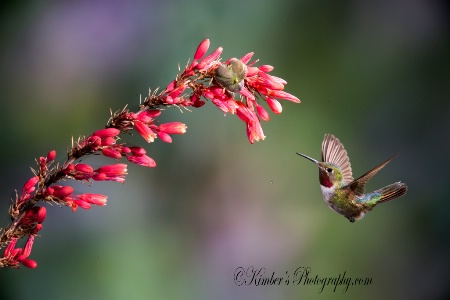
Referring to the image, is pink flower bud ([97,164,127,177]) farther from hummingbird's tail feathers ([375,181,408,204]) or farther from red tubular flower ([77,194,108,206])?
hummingbird's tail feathers ([375,181,408,204])

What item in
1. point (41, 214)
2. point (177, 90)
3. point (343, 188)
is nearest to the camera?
point (41, 214)

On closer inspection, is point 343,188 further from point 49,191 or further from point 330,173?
point 49,191

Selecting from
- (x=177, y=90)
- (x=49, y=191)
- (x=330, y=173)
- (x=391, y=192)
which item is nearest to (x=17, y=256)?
(x=49, y=191)

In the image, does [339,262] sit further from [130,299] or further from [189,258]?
[130,299]

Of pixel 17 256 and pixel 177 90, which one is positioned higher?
pixel 177 90

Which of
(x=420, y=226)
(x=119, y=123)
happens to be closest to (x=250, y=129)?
(x=119, y=123)

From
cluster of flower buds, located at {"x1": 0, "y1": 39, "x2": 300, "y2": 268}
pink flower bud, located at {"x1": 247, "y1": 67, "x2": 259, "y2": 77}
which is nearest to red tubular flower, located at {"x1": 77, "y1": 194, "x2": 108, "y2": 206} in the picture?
cluster of flower buds, located at {"x1": 0, "y1": 39, "x2": 300, "y2": 268}
